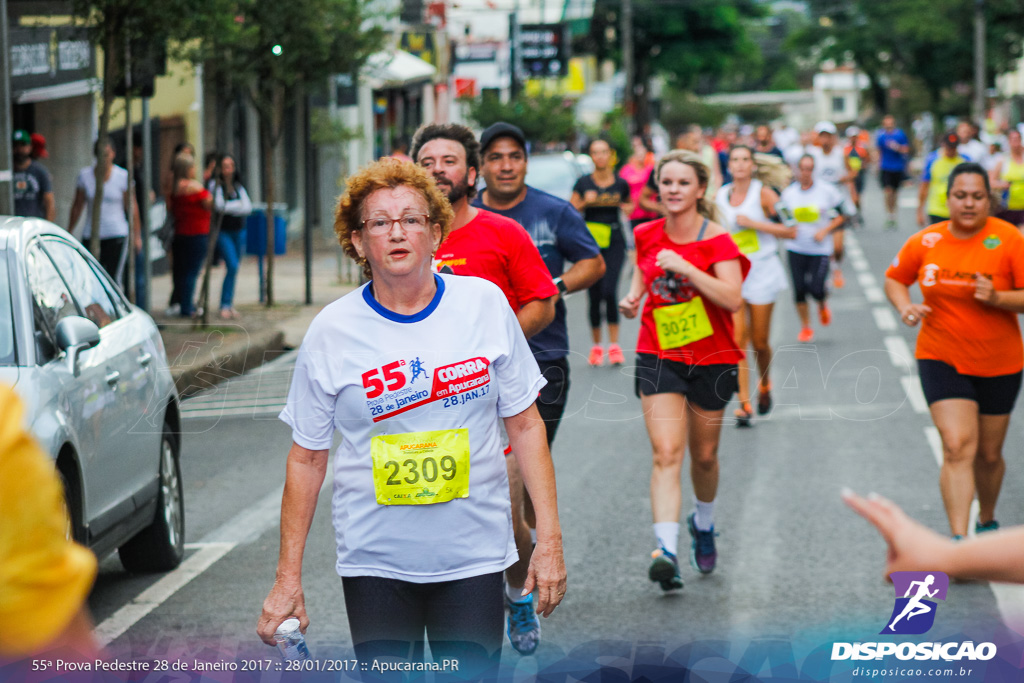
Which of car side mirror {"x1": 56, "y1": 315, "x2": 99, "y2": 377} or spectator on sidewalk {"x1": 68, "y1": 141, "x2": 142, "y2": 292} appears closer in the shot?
car side mirror {"x1": 56, "y1": 315, "x2": 99, "y2": 377}

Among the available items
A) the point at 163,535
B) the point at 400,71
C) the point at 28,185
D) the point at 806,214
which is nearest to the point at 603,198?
the point at 806,214

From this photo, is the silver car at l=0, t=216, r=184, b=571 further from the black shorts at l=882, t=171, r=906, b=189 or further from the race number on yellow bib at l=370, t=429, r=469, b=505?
the black shorts at l=882, t=171, r=906, b=189

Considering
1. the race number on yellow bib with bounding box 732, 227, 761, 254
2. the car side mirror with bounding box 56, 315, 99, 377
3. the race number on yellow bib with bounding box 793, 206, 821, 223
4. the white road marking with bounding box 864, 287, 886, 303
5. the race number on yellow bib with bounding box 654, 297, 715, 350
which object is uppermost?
the car side mirror with bounding box 56, 315, 99, 377

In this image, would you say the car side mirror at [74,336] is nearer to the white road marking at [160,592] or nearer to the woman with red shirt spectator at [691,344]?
the white road marking at [160,592]

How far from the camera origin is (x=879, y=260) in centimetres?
2184

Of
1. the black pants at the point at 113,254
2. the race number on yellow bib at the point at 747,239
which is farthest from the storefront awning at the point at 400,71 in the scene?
the race number on yellow bib at the point at 747,239

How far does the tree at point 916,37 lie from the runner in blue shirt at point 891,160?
1220 inches

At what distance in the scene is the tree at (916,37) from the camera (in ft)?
203

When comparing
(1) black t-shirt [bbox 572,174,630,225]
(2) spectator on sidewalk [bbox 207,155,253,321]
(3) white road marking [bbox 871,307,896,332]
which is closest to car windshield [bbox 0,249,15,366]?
(1) black t-shirt [bbox 572,174,630,225]

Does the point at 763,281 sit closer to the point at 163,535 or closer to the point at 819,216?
the point at 819,216

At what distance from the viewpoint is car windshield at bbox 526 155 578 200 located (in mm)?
21125

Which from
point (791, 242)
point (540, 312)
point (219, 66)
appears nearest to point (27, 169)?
point (219, 66)

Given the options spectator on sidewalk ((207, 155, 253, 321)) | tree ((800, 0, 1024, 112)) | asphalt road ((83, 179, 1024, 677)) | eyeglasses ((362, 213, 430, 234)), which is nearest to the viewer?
eyeglasses ((362, 213, 430, 234))

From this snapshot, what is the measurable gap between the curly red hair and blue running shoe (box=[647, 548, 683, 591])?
2443 millimetres
